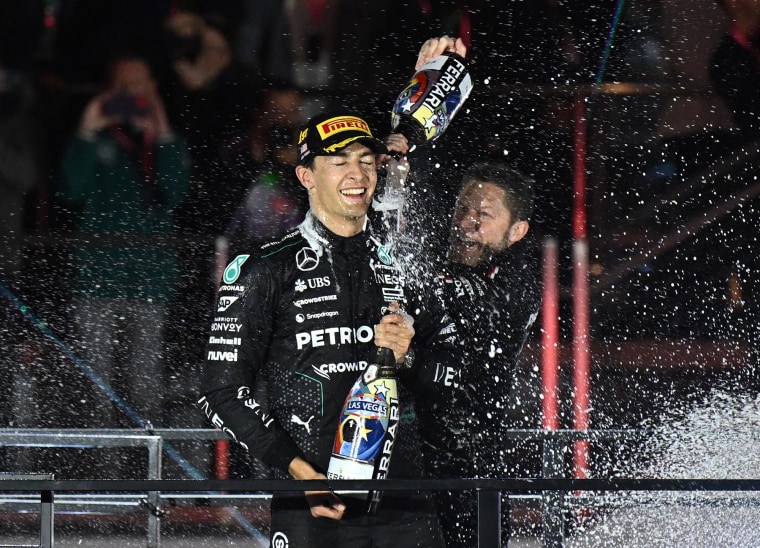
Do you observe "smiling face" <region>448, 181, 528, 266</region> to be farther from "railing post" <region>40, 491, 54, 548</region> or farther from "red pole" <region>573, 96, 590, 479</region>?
"red pole" <region>573, 96, 590, 479</region>

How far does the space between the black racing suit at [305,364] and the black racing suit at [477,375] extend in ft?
1.50

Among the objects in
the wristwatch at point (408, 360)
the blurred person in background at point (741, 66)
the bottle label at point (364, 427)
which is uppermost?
the blurred person in background at point (741, 66)

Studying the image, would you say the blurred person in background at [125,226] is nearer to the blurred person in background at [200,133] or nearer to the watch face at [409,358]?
the blurred person in background at [200,133]

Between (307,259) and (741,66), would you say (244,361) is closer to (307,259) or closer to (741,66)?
(307,259)

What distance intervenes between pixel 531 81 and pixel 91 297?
3055 mm

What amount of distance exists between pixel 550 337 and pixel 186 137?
2.23 metres

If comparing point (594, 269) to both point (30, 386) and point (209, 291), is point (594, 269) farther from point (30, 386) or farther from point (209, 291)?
point (30, 386)

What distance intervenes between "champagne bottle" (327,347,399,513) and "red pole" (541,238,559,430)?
9.66ft

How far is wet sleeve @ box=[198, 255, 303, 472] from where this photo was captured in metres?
2.56

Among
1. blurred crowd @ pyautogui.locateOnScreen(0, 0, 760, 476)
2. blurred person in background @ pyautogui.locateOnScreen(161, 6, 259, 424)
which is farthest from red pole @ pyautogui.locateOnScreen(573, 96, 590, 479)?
blurred person in background @ pyautogui.locateOnScreen(161, 6, 259, 424)

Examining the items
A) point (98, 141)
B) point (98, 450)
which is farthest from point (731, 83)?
point (98, 450)

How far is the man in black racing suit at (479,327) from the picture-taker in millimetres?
3238

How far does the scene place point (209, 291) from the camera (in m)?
5.61

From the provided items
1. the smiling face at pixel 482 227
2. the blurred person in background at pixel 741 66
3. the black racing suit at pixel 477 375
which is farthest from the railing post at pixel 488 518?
the blurred person in background at pixel 741 66
